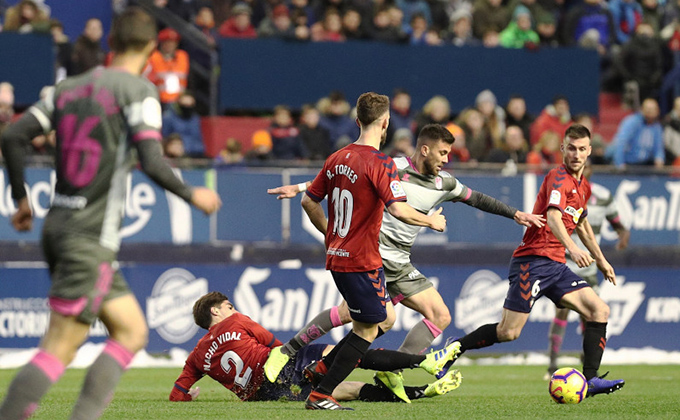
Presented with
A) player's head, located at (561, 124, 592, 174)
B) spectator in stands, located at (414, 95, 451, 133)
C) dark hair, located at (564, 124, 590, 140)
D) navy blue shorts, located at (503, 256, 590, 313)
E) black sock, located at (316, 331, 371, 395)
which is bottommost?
black sock, located at (316, 331, 371, 395)

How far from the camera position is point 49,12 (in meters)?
19.2

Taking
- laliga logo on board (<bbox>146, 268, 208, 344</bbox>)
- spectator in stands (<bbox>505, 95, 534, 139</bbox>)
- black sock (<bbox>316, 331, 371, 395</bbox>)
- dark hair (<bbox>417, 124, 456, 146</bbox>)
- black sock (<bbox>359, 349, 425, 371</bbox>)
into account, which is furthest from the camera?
spectator in stands (<bbox>505, 95, 534, 139</bbox>)

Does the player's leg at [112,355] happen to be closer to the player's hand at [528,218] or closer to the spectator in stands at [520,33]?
the player's hand at [528,218]

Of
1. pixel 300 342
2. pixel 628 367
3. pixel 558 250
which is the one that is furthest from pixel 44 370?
pixel 628 367

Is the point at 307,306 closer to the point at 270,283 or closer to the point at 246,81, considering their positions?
the point at 270,283

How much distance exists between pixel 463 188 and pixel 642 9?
41.3ft

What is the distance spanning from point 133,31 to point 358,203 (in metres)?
2.50

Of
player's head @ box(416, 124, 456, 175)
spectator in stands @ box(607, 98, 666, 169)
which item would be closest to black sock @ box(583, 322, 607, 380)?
Result: player's head @ box(416, 124, 456, 175)

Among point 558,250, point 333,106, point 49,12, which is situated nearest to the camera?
point 558,250

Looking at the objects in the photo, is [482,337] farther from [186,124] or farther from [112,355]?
[186,124]

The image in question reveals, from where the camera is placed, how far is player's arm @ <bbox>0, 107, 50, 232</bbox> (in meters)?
5.38

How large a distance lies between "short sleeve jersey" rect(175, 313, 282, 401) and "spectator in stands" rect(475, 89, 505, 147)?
853 cm

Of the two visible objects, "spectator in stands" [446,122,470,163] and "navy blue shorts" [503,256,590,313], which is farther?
"spectator in stands" [446,122,470,163]

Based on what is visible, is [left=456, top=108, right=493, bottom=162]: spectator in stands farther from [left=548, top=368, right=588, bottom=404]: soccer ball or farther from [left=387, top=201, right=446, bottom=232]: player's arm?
[left=387, top=201, right=446, bottom=232]: player's arm
